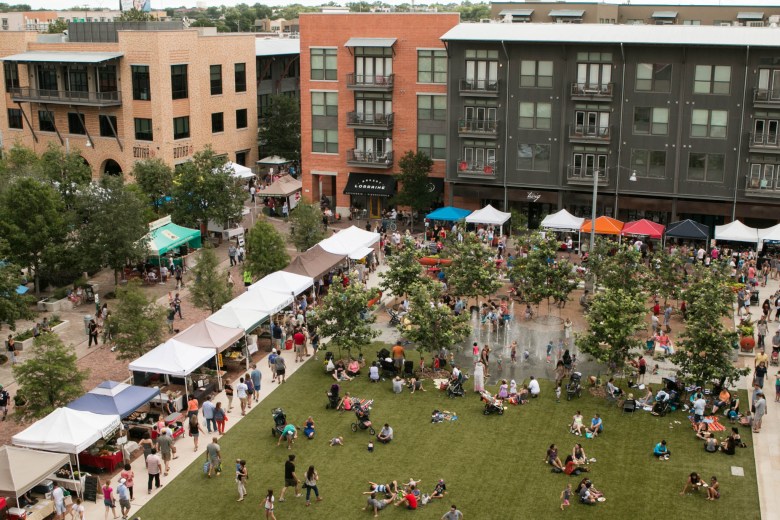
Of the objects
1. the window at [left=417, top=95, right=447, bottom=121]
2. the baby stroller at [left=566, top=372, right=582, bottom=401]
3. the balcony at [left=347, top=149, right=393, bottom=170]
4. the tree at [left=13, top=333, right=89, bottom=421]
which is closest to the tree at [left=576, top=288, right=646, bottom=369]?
the baby stroller at [left=566, top=372, right=582, bottom=401]

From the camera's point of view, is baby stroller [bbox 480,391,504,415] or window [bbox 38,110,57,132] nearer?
baby stroller [bbox 480,391,504,415]

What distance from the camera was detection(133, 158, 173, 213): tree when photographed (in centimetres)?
6281

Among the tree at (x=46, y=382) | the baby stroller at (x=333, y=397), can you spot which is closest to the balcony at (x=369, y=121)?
the baby stroller at (x=333, y=397)

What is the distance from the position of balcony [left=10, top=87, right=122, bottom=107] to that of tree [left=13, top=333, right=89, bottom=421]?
44.8 meters

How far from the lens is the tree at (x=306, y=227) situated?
176 feet

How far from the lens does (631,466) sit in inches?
1221

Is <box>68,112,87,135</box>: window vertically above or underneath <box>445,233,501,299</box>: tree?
above

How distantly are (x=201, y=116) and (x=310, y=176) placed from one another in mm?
12185

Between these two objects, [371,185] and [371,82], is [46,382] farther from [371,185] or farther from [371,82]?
[371,82]

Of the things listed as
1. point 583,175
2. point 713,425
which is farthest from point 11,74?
point 713,425

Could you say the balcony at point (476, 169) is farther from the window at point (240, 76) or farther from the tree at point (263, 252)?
the window at point (240, 76)

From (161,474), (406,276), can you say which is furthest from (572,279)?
(161,474)

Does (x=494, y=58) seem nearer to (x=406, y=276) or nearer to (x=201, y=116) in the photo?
(x=406, y=276)

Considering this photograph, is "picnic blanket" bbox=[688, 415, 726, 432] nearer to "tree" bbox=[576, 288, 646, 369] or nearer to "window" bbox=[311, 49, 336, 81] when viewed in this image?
"tree" bbox=[576, 288, 646, 369]
